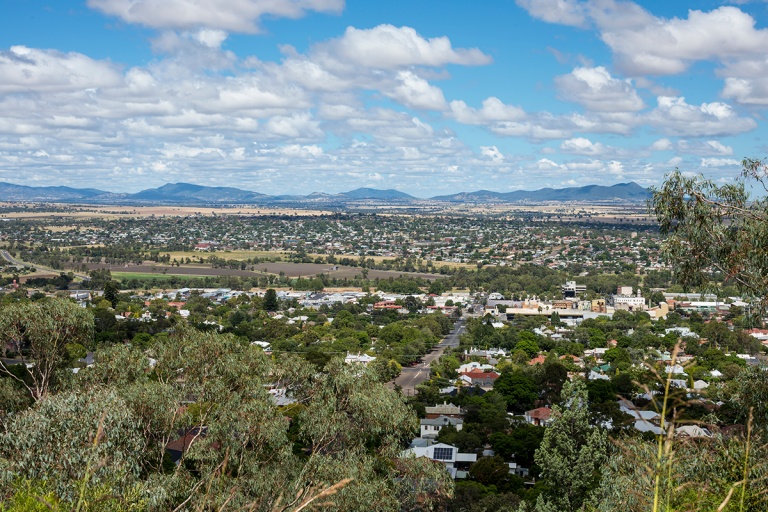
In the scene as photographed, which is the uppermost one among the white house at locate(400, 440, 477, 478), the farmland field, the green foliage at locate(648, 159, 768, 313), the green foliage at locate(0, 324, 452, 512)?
the green foliage at locate(648, 159, 768, 313)

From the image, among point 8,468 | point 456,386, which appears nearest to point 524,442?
point 456,386

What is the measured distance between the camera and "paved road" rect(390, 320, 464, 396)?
32.1 meters

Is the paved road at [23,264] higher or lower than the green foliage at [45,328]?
lower

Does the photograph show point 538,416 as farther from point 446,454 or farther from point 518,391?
point 446,454

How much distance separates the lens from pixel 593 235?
12369 centimetres

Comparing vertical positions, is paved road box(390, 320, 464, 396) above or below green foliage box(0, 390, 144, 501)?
below

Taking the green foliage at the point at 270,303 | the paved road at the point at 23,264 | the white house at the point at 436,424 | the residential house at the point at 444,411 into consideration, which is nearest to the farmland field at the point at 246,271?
the paved road at the point at 23,264

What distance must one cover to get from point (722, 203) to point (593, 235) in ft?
395

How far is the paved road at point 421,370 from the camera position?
32.1 meters

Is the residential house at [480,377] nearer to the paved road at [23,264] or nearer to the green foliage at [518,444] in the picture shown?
the green foliage at [518,444]

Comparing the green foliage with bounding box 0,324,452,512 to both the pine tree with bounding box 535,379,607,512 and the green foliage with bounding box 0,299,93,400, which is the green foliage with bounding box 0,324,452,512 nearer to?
the green foliage with bounding box 0,299,93,400

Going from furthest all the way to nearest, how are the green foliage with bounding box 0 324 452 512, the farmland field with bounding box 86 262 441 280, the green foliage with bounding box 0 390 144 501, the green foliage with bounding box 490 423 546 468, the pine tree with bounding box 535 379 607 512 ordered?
the farmland field with bounding box 86 262 441 280 < the green foliage with bounding box 490 423 546 468 < the pine tree with bounding box 535 379 607 512 < the green foliage with bounding box 0 324 452 512 < the green foliage with bounding box 0 390 144 501

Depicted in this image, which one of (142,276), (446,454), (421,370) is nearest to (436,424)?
(446,454)

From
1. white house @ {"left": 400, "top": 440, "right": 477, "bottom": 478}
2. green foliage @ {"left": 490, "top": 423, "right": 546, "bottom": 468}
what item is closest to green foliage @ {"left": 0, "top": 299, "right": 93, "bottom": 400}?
white house @ {"left": 400, "top": 440, "right": 477, "bottom": 478}
